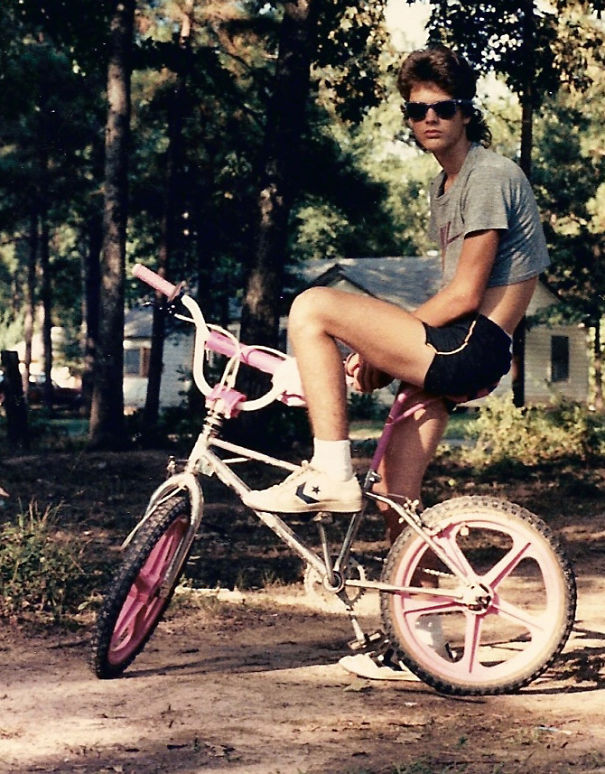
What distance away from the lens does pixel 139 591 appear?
17.0 feet

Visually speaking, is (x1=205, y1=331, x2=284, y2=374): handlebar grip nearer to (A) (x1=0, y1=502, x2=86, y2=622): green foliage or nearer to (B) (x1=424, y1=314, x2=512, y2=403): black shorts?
(B) (x1=424, y1=314, x2=512, y2=403): black shorts

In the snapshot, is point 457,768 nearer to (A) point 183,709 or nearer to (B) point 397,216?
(A) point 183,709

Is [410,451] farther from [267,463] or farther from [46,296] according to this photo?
[46,296]

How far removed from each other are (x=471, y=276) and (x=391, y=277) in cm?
4613

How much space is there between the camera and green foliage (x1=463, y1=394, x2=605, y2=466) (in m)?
17.6

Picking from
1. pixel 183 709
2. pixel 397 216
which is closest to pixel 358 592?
pixel 183 709

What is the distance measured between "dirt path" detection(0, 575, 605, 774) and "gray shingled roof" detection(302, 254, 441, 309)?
39.7 metres

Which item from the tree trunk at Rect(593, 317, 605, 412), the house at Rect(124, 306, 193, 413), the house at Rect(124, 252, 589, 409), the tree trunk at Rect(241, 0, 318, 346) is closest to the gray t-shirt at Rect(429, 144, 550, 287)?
the tree trunk at Rect(241, 0, 318, 346)

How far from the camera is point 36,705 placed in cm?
479

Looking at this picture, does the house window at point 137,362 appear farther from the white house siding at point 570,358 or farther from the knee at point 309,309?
the knee at point 309,309

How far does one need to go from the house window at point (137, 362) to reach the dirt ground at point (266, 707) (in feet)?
189

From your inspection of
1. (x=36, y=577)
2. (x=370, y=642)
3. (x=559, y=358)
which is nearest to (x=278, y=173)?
(x=36, y=577)

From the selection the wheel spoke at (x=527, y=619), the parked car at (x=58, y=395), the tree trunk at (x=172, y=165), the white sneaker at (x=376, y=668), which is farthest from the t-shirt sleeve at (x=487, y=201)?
the parked car at (x=58, y=395)

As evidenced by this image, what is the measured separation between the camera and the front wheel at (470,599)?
4.95 metres
